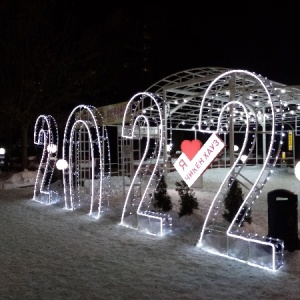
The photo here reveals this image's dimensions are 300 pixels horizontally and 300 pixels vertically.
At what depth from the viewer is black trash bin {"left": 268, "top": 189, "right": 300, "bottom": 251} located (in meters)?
6.49

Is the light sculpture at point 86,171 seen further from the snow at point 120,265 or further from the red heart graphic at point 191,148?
the red heart graphic at point 191,148

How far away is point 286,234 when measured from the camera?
6492 millimetres

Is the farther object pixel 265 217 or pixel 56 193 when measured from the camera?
pixel 56 193

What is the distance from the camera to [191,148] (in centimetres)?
746

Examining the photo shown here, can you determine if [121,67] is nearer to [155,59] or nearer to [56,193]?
[155,59]

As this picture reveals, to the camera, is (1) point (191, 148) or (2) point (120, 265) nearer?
(2) point (120, 265)

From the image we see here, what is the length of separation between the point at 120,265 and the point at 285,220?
271cm

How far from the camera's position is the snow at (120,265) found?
16.6 feet

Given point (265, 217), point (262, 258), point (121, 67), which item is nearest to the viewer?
point (262, 258)

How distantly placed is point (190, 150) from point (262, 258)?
2.35m

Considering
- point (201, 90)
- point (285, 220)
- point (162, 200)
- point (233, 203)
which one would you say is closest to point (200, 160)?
point (233, 203)

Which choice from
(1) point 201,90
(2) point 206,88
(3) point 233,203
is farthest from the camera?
(1) point 201,90

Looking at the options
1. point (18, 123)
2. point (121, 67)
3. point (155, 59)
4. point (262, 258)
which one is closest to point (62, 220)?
point (262, 258)

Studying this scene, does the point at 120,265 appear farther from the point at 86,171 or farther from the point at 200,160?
the point at 86,171
